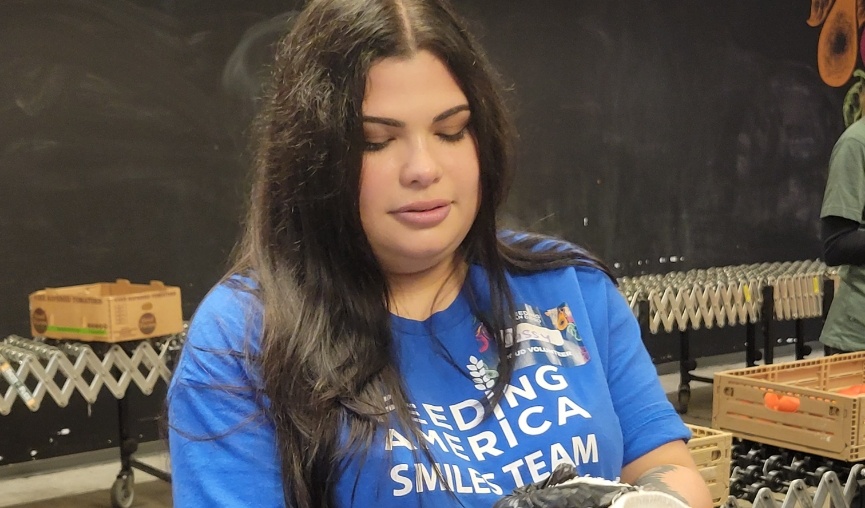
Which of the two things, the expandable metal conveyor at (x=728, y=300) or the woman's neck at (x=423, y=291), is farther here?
the expandable metal conveyor at (x=728, y=300)

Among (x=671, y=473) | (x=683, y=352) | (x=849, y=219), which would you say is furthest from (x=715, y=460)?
(x=683, y=352)

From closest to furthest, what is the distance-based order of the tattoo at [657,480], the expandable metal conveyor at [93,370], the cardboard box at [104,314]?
the tattoo at [657,480] < the expandable metal conveyor at [93,370] < the cardboard box at [104,314]

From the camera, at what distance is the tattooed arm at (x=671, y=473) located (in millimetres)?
1273

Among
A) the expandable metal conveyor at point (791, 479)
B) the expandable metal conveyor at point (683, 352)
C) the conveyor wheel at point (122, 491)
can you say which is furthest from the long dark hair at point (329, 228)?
the conveyor wheel at point (122, 491)

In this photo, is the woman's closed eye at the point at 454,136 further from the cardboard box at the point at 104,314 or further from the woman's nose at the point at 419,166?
the cardboard box at the point at 104,314

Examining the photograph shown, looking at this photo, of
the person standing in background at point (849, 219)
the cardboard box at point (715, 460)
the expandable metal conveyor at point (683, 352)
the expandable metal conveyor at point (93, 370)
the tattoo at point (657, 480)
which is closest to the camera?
the tattoo at point (657, 480)

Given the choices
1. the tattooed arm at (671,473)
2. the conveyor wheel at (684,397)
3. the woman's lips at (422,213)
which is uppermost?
the woman's lips at (422,213)

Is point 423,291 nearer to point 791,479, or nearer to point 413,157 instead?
point 413,157

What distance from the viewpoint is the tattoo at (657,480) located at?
1236 mm

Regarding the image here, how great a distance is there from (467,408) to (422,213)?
0.24 meters

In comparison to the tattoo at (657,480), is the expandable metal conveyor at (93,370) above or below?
below

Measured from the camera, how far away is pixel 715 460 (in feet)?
9.14

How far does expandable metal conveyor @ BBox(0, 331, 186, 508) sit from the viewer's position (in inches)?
165

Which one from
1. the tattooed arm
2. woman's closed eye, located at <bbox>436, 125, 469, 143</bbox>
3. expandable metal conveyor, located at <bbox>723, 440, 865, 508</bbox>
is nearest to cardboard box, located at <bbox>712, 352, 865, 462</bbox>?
expandable metal conveyor, located at <bbox>723, 440, 865, 508</bbox>
